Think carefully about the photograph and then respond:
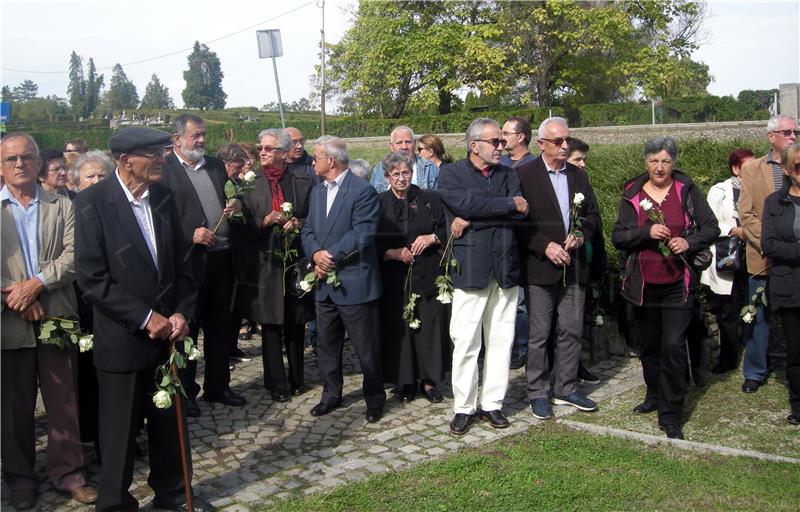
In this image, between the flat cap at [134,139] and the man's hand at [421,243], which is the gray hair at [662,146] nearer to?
the man's hand at [421,243]

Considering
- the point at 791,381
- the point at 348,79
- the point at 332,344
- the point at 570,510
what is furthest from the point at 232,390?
the point at 348,79

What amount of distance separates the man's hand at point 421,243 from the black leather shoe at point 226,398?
2.02m

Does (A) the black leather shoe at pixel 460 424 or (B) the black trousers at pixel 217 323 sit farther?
(B) the black trousers at pixel 217 323

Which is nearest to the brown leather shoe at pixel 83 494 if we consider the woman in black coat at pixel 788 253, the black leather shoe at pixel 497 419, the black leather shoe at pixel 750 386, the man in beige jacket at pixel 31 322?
the man in beige jacket at pixel 31 322

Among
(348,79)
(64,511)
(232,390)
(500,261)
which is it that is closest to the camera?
(64,511)

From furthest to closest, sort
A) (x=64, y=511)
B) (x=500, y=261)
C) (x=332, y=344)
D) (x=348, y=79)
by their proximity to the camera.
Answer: (x=348, y=79) → (x=332, y=344) → (x=500, y=261) → (x=64, y=511)

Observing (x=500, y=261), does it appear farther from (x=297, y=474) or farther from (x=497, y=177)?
(x=297, y=474)

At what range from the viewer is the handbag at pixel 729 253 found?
731 centimetres

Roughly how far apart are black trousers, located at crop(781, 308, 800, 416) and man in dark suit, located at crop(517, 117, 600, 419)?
1533mm

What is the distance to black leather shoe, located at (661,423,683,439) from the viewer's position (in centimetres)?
597

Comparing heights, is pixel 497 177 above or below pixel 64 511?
above

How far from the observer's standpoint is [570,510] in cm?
472

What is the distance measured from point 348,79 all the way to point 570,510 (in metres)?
40.3

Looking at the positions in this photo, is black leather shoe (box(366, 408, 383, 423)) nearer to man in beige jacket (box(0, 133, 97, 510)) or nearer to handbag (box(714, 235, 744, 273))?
man in beige jacket (box(0, 133, 97, 510))
